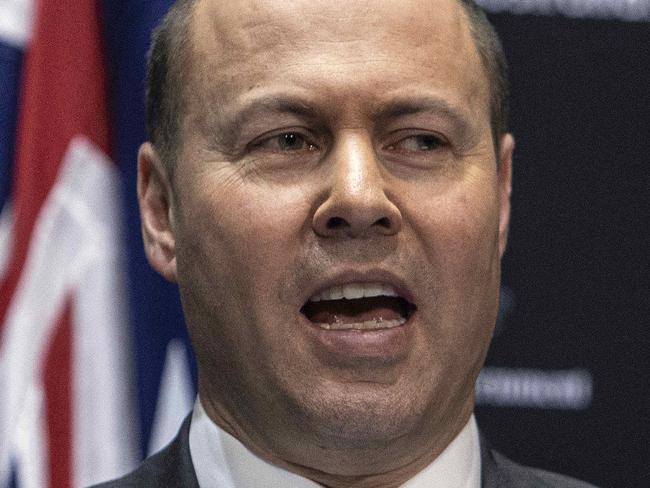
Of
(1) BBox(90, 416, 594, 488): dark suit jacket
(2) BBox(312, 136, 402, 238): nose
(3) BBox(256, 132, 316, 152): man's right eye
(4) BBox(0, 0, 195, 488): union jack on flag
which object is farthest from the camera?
(4) BBox(0, 0, 195, 488): union jack on flag

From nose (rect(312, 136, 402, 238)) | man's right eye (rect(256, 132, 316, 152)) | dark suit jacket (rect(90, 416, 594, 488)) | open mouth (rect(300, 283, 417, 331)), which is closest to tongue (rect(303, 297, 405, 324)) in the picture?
open mouth (rect(300, 283, 417, 331))

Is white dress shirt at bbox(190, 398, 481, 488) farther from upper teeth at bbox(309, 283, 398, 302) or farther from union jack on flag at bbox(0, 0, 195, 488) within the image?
union jack on flag at bbox(0, 0, 195, 488)

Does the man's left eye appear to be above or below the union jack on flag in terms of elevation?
above

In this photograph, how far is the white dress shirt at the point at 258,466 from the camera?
1602mm

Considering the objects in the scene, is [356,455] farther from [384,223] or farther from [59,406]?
[59,406]

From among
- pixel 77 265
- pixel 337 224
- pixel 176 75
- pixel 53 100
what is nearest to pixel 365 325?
pixel 337 224

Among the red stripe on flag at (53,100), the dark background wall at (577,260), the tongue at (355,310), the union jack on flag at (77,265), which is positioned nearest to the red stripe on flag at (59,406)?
the union jack on flag at (77,265)

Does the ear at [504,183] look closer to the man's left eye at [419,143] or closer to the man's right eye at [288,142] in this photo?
the man's left eye at [419,143]

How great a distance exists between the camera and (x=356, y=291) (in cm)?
150

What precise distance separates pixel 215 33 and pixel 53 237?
0.84 m

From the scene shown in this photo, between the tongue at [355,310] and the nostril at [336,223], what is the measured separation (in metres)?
0.11

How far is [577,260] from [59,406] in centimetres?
112

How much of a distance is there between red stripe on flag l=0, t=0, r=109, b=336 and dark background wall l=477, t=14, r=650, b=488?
855mm

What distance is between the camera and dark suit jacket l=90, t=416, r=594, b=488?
1679 mm
